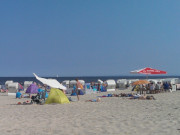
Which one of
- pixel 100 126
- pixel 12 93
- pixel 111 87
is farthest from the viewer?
pixel 111 87

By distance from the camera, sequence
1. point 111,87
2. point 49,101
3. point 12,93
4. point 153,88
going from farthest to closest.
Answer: point 111,87 → point 12,93 → point 153,88 → point 49,101

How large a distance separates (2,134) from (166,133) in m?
3.80

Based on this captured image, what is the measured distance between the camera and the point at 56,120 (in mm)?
7961

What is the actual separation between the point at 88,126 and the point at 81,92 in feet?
47.5

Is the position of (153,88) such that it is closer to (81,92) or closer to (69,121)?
(81,92)

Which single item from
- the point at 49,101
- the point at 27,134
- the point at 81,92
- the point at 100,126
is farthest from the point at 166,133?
the point at 81,92

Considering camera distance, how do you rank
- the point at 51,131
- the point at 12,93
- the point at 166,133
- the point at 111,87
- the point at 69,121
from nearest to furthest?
1. the point at 166,133
2. the point at 51,131
3. the point at 69,121
4. the point at 12,93
5. the point at 111,87

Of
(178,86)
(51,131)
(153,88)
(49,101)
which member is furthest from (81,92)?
(51,131)

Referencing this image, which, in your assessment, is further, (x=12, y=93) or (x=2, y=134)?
(x=12, y=93)

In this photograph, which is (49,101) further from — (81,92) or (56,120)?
(81,92)

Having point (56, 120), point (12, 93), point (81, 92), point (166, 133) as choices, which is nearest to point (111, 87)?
point (81, 92)

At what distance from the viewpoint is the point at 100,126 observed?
6.88 metres

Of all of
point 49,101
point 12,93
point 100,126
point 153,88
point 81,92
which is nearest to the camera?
point 100,126

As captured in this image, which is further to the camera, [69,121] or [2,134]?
[69,121]
